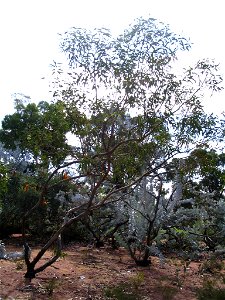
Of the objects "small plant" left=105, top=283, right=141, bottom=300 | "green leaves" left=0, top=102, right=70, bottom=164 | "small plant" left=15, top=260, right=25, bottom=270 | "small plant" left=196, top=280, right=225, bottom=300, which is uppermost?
"green leaves" left=0, top=102, right=70, bottom=164

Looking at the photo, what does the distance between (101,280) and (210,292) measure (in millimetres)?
1999

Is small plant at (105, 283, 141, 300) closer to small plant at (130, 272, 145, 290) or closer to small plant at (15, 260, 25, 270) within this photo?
small plant at (130, 272, 145, 290)

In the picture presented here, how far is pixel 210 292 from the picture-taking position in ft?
25.5

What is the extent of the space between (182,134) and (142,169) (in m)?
1.10

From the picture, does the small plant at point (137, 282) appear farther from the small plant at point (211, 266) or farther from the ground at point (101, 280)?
the small plant at point (211, 266)

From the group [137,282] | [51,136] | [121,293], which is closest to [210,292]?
[137,282]

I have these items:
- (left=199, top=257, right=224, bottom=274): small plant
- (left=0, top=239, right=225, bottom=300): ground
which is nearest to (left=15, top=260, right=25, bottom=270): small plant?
(left=0, top=239, right=225, bottom=300): ground

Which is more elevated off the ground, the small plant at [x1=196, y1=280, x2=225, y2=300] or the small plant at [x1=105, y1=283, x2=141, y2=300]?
the small plant at [x1=196, y1=280, x2=225, y2=300]

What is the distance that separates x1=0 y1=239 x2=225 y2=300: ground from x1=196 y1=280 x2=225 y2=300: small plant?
15cm

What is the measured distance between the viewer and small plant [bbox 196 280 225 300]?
293 inches

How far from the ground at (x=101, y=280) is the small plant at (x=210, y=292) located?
0.15 metres

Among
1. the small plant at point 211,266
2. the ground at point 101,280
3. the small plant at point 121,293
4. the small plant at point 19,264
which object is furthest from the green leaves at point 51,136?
the small plant at point 211,266

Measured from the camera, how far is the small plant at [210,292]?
24.4 feet

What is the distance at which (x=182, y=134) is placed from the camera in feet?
27.6
